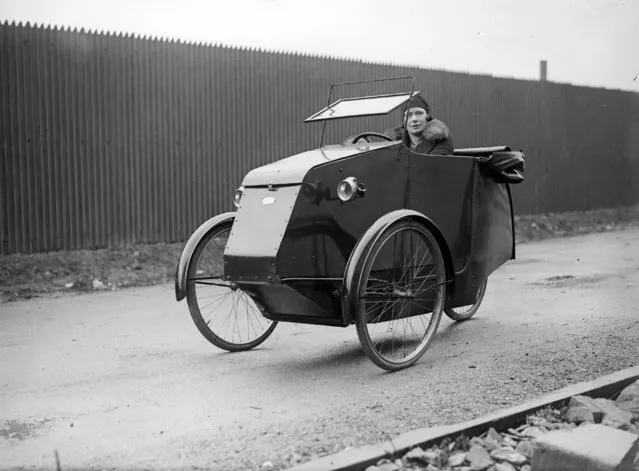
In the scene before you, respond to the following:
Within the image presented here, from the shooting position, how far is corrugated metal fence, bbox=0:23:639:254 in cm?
1055

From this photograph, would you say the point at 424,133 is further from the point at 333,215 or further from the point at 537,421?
the point at 537,421

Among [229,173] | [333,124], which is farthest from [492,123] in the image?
[229,173]

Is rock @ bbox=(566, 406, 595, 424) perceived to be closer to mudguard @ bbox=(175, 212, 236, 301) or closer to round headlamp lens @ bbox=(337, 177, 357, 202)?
round headlamp lens @ bbox=(337, 177, 357, 202)

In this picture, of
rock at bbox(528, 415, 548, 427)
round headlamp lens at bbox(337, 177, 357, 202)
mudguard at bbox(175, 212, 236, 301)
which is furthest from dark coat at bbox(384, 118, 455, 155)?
rock at bbox(528, 415, 548, 427)

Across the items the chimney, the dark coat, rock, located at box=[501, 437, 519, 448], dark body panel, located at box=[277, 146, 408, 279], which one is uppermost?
the chimney

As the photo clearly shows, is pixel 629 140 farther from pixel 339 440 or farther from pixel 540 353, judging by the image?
pixel 339 440

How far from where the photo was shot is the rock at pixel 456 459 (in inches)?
141

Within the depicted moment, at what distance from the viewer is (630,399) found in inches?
176

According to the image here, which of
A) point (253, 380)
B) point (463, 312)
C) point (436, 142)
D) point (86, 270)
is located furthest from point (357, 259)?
point (86, 270)

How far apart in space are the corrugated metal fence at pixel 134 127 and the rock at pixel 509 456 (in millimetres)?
8099

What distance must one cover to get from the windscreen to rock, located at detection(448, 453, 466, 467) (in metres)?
2.86

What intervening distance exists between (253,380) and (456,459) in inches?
70.2

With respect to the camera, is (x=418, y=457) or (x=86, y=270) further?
(x=86, y=270)

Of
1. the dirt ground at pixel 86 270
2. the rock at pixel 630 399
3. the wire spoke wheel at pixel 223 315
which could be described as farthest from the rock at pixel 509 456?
the dirt ground at pixel 86 270
